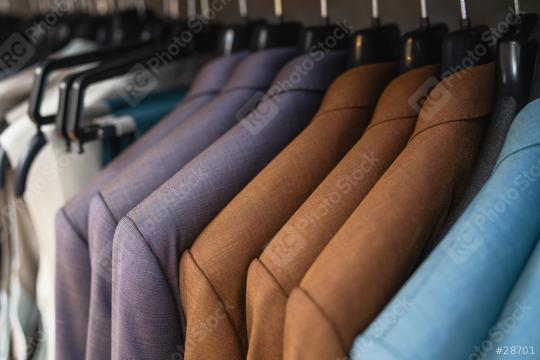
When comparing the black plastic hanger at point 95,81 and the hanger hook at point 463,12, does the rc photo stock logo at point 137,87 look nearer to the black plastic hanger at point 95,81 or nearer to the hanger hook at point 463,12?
the black plastic hanger at point 95,81

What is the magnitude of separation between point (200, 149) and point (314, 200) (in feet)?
0.68

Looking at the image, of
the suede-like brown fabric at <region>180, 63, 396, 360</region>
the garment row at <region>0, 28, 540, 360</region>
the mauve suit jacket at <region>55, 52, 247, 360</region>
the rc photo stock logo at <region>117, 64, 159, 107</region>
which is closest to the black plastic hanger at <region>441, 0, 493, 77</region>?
the garment row at <region>0, 28, 540, 360</region>

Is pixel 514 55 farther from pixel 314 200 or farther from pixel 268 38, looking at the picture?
pixel 268 38

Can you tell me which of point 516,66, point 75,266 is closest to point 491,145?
point 516,66

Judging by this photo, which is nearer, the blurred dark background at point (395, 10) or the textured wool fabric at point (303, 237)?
the textured wool fabric at point (303, 237)

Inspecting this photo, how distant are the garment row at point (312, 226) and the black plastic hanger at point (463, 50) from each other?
0.07 ft

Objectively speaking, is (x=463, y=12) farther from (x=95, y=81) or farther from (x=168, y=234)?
(x=95, y=81)

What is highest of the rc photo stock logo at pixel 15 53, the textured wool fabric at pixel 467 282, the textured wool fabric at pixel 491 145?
the rc photo stock logo at pixel 15 53

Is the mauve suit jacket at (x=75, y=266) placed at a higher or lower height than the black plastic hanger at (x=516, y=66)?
lower

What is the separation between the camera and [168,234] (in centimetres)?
55

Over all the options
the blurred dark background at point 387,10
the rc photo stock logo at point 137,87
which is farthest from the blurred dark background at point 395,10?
the rc photo stock logo at point 137,87

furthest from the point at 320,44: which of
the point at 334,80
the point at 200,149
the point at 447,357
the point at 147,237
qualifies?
the point at 447,357

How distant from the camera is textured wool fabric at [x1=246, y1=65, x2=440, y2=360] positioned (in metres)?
0.48

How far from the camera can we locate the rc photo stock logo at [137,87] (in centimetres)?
94
